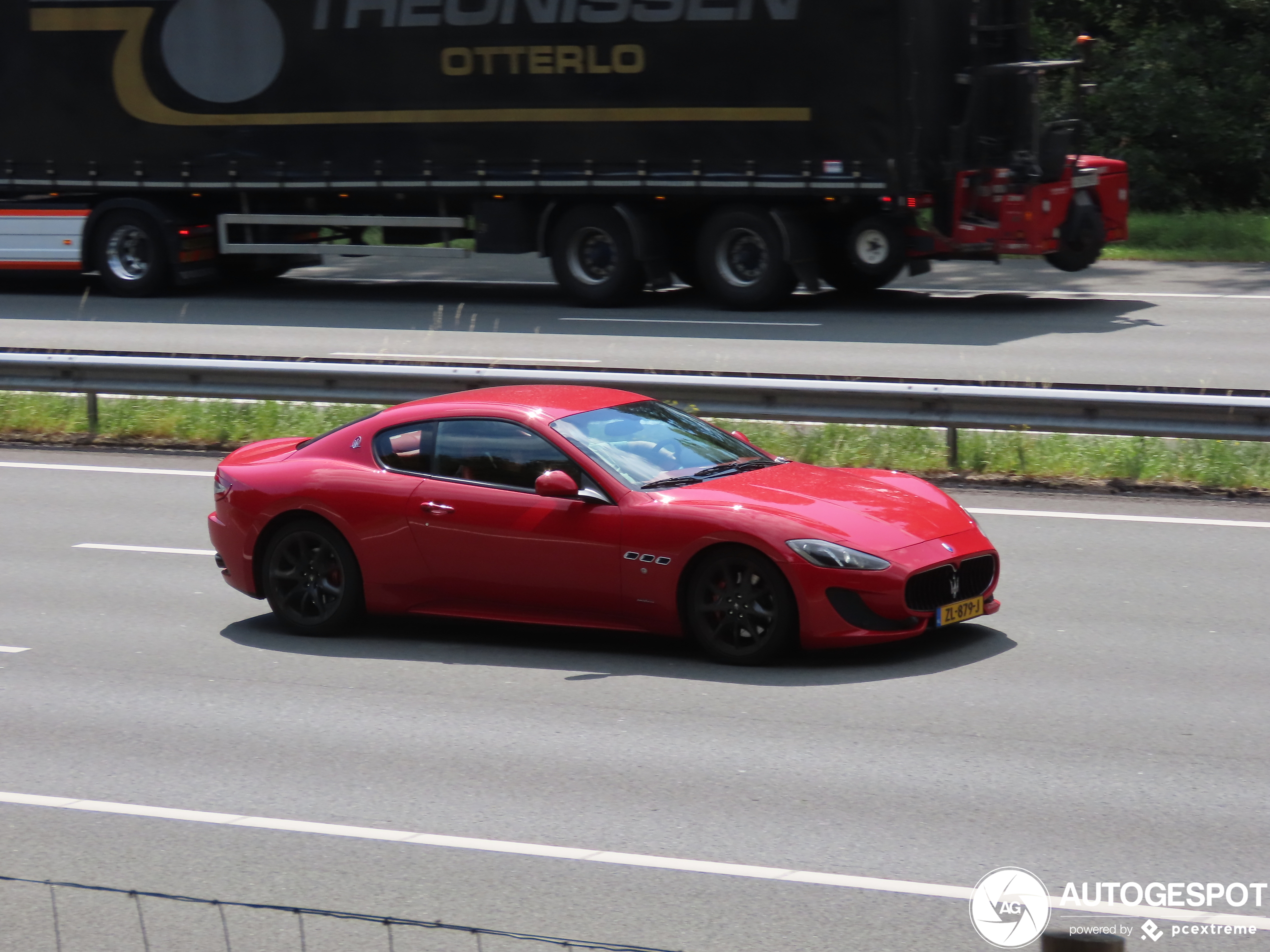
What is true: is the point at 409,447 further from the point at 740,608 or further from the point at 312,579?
the point at 740,608

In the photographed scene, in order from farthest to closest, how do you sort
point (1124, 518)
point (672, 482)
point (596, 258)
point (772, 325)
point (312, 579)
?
point (596, 258)
point (772, 325)
point (1124, 518)
point (312, 579)
point (672, 482)

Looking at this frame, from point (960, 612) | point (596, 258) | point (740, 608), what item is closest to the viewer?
point (740, 608)

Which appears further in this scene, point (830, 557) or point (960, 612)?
point (960, 612)

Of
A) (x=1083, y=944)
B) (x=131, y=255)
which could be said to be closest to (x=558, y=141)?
(x=131, y=255)

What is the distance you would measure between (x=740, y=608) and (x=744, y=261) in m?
14.5

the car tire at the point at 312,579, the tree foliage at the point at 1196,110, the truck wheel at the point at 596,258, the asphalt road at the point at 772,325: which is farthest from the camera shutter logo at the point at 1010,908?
the tree foliage at the point at 1196,110

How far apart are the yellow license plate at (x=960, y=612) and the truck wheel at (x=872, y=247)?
13.6 meters

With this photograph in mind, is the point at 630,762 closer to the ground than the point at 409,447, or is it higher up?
closer to the ground

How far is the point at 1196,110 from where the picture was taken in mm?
32219

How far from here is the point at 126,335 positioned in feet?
70.1

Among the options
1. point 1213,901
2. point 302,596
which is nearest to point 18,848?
point 302,596

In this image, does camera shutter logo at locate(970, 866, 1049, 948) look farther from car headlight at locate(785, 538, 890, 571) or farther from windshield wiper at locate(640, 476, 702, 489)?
windshield wiper at locate(640, 476, 702, 489)

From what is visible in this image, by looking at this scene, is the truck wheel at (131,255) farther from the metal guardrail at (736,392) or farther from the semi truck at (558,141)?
the metal guardrail at (736,392)

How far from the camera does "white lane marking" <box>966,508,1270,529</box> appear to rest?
37.0 feet
